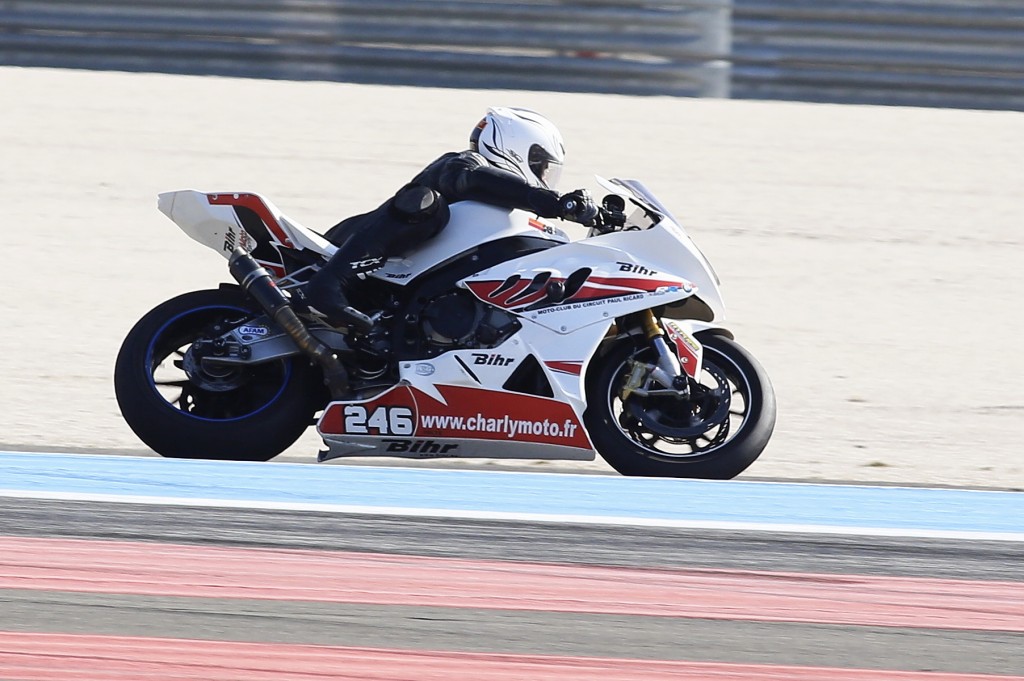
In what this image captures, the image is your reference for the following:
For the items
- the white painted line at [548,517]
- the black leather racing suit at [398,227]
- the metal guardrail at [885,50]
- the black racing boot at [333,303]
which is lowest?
the metal guardrail at [885,50]

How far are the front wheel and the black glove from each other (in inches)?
19.4

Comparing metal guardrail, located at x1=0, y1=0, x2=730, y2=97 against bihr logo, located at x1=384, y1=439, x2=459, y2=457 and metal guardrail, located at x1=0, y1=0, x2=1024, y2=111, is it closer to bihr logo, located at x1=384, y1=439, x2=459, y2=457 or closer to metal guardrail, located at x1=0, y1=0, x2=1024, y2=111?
metal guardrail, located at x1=0, y1=0, x2=1024, y2=111

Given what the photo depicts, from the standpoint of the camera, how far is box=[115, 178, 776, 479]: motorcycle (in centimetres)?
556

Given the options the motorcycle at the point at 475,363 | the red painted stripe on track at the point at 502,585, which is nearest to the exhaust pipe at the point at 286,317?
the motorcycle at the point at 475,363

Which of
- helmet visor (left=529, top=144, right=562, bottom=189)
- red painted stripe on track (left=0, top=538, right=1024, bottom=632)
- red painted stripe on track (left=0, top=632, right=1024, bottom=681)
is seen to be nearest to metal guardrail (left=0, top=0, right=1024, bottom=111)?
helmet visor (left=529, top=144, right=562, bottom=189)

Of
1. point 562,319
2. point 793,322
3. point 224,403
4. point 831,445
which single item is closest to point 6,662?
point 224,403

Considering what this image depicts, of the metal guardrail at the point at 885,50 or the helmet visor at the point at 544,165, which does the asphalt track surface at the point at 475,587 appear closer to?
the helmet visor at the point at 544,165

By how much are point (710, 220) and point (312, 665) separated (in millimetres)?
7483

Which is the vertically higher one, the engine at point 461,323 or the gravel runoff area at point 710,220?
the engine at point 461,323

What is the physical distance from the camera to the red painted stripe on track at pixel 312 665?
3594mm

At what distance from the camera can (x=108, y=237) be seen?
394 inches

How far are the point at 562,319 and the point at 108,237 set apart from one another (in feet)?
17.0

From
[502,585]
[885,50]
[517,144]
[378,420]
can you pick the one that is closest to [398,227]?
[517,144]

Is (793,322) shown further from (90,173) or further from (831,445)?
(90,173)
